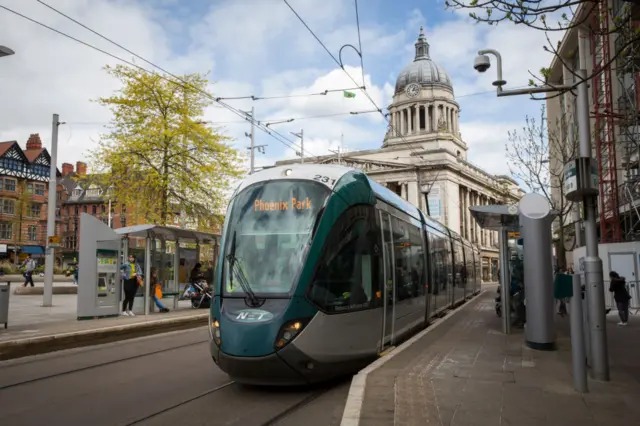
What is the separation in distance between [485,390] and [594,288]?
7.27ft

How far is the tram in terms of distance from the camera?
6.95 meters

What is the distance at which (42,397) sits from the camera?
285 inches

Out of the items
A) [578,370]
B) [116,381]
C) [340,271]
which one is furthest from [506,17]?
[116,381]

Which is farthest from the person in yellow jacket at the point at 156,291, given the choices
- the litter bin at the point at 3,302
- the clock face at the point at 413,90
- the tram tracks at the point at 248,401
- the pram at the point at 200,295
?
the clock face at the point at 413,90

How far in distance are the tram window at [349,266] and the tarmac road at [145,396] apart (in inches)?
46.3

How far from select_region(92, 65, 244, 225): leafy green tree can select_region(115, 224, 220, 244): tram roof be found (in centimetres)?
630

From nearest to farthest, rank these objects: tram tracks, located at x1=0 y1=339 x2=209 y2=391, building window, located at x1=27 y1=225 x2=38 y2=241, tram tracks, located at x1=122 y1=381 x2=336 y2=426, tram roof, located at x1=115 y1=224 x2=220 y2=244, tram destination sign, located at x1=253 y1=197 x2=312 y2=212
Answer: tram tracks, located at x1=122 y1=381 x2=336 y2=426 < tram destination sign, located at x1=253 y1=197 x2=312 y2=212 < tram tracks, located at x1=0 y1=339 x2=209 y2=391 < tram roof, located at x1=115 y1=224 x2=220 y2=244 < building window, located at x1=27 y1=225 x2=38 y2=241

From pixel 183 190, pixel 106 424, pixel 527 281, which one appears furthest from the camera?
pixel 183 190

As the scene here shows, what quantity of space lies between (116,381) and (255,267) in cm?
282

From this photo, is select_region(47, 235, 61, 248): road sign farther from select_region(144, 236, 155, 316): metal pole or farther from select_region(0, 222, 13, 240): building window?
select_region(0, 222, 13, 240): building window

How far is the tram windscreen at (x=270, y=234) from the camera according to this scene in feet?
24.1

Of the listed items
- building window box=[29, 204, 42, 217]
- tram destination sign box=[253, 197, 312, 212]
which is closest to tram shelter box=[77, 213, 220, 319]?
tram destination sign box=[253, 197, 312, 212]

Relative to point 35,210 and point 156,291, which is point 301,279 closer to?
point 156,291

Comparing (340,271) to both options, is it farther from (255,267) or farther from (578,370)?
(578,370)
